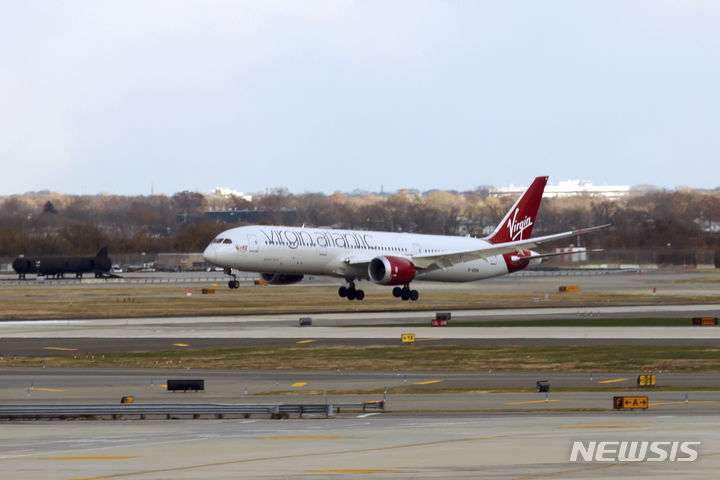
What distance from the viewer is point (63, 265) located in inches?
5546

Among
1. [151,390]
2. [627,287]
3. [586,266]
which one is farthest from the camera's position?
[586,266]

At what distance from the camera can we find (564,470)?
19.2 m

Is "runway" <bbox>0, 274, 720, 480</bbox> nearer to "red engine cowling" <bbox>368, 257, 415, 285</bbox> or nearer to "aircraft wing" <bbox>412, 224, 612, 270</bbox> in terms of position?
"red engine cowling" <bbox>368, 257, 415, 285</bbox>

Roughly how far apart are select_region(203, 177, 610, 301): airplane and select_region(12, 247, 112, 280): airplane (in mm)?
69571

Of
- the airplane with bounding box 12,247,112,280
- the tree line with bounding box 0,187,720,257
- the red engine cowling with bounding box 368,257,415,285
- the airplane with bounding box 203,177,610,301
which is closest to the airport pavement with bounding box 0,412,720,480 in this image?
the airplane with bounding box 203,177,610,301

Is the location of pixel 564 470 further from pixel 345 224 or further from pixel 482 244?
pixel 345 224

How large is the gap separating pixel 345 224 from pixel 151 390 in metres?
146

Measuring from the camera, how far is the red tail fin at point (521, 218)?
83375 mm

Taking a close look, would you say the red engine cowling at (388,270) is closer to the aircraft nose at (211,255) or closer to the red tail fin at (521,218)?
the aircraft nose at (211,255)

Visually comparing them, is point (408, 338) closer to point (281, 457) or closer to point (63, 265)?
point (281, 457)

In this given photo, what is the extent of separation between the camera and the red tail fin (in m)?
83.4

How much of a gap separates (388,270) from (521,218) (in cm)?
1609

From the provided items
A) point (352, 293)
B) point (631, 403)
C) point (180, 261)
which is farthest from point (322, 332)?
point (180, 261)

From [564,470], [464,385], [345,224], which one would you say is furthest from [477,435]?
[345,224]
